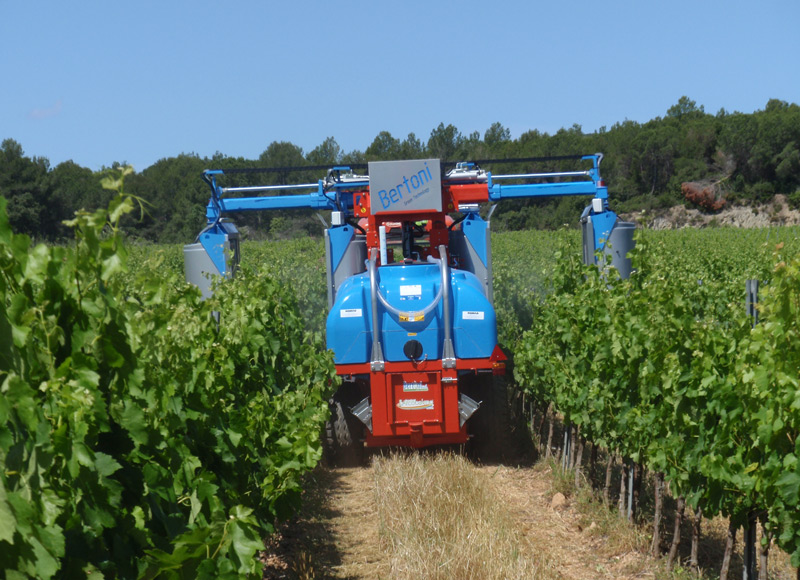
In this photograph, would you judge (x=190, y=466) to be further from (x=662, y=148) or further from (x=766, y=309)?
(x=662, y=148)

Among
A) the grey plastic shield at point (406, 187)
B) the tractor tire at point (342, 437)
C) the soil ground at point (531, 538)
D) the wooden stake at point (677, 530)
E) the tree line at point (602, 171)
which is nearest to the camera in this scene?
the wooden stake at point (677, 530)

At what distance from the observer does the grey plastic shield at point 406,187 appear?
291 inches

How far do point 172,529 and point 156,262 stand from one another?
1.62m

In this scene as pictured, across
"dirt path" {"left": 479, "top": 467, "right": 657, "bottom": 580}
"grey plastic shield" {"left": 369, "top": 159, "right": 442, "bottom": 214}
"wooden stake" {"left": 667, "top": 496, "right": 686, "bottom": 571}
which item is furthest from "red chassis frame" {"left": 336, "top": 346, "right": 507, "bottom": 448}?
"wooden stake" {"left": 667, "top": 496, "right": 686, "bottom": 571}

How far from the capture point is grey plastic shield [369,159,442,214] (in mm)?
7391

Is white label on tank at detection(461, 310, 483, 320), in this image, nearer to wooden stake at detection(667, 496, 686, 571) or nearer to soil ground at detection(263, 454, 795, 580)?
soil ground at detection(263, 454, 795, 580)

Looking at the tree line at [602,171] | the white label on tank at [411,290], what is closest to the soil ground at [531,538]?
the white label on tank at [411,290]

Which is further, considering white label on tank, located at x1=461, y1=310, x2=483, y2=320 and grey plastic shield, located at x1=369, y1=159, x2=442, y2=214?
grey plastic shield, located at x1=369, y1=159, x2=442, y2=214

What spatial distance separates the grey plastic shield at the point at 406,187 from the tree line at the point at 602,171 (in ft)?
102

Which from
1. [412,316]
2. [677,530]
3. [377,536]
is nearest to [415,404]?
[412,316]

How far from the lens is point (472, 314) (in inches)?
276

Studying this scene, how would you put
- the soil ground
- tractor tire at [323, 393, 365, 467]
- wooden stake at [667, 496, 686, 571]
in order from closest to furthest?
wooden stake at [667, 496, 686, 571], the soil ground, tractor tire at [323, 393, 365, 467]

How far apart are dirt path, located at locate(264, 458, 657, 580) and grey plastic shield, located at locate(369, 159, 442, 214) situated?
232 centimetres

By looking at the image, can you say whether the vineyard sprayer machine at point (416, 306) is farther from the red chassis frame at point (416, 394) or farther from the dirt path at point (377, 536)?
the dirt path at point (377, 536)
